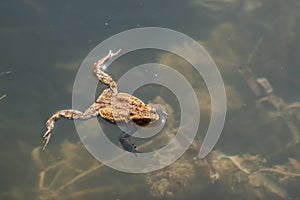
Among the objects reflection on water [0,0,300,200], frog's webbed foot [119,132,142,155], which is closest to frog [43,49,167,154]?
frog's webbed foot [119,132,142,155]

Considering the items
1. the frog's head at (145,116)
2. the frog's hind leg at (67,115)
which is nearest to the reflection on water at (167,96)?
the frog's hind leg at (67,115)

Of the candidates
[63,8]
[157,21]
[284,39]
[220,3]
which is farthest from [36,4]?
[284,39]

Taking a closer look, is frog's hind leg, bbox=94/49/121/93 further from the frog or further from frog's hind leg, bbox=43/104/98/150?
frog's hind leg, bbox=43/104/98/150

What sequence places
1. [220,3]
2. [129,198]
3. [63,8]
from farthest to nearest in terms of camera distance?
1. [220,3]
2. [63,8]
3. [129,198]

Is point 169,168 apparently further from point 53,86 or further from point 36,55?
point 36,55

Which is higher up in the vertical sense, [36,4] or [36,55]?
[36,4]

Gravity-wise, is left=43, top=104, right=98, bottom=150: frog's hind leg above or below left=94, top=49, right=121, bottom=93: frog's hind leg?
below
